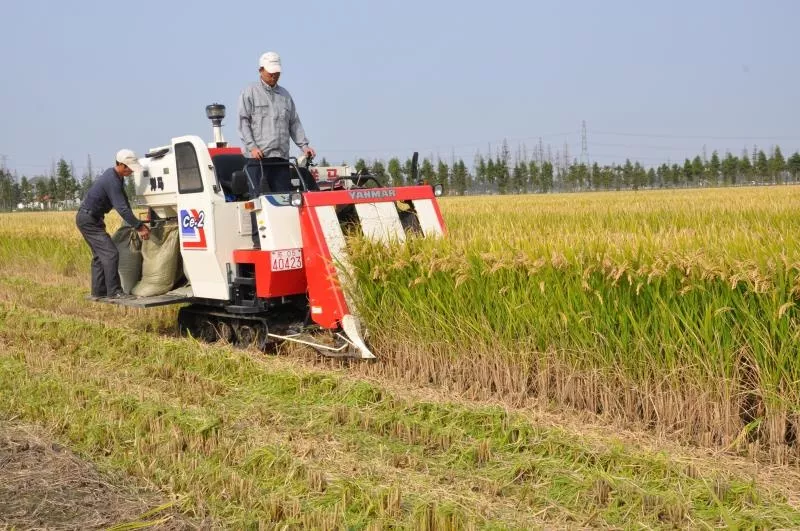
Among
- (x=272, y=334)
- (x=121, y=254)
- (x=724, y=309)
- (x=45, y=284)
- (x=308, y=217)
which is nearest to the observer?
(x=724, y=309)

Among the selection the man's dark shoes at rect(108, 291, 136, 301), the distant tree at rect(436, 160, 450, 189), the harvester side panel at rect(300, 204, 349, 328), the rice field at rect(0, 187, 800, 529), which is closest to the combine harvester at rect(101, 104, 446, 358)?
the harvester side panel at rect(300, 204, 349, 328)

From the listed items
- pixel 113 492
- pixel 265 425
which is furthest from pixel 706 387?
pixel 113 492

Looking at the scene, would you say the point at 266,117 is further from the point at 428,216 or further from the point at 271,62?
the point at 428,216

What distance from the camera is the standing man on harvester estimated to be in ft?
26.6

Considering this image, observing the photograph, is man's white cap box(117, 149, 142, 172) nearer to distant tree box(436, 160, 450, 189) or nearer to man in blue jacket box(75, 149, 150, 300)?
man in blue jacket box(75, 149, 150, 300)

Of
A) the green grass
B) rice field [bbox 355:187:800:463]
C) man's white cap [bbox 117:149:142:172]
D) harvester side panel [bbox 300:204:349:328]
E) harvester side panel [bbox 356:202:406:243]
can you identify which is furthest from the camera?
man's white cap [bbox 117:149:142:172]

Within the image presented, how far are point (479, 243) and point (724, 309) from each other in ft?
7.21

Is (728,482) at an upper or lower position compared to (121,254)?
lower

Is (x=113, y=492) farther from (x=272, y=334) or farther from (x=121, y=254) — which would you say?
(x=121, y=254)

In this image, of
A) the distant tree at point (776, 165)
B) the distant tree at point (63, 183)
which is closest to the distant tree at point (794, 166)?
the distant tree at point (776, 165)

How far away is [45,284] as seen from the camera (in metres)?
13.3

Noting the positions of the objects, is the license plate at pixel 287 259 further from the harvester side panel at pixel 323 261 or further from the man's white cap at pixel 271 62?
the man's white cap at pixel 271 62

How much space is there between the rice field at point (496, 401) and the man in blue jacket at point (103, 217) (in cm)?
152

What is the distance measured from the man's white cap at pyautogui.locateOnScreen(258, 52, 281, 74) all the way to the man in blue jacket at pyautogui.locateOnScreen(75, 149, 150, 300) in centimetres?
182
